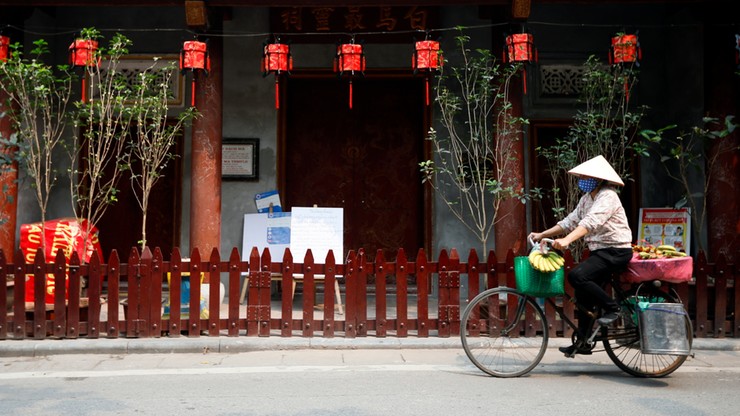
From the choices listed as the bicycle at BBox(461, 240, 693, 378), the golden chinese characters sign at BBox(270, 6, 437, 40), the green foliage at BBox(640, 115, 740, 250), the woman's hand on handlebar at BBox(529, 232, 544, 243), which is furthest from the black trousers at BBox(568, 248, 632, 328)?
the golden chinese characters sign at BBox(270, 6, 437, 40)

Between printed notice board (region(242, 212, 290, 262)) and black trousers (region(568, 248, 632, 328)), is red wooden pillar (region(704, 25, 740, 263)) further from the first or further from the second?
printed notice board (region(242, 212, 290, 262))

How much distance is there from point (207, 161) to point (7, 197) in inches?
99.9

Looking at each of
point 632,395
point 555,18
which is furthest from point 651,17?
point 632,395

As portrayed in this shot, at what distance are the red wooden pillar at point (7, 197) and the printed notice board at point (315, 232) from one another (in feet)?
11.8

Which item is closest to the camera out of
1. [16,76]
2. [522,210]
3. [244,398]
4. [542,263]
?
[244,398]

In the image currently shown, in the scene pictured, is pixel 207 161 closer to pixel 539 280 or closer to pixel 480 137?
pixel 480 137

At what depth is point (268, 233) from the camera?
33.4ft

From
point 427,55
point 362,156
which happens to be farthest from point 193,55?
point 362,156

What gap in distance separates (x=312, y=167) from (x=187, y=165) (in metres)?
1.94

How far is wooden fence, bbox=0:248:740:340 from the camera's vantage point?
7.40 metres

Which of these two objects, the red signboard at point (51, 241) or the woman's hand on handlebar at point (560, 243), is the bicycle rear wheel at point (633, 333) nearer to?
the woman's hand on handlebar at point (560, 243)

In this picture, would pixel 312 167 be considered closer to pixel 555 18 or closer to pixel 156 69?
pixel 156 69

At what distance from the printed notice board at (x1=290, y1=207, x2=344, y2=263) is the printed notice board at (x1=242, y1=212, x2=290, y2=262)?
0.93m

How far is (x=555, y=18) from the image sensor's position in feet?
36.4
